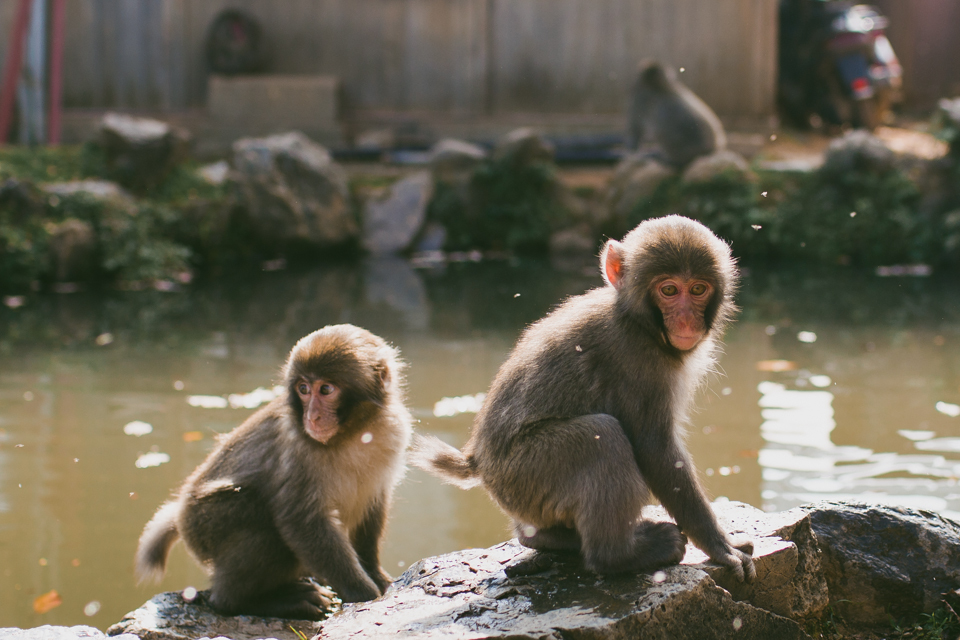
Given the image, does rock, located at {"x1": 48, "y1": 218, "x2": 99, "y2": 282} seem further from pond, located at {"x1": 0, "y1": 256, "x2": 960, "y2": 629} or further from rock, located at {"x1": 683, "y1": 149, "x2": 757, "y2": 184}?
rock, located at {"x1": 683, "y1": 149, "x2": 757, "y2": 184}

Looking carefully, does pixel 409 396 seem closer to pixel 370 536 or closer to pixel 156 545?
pixel 370 536

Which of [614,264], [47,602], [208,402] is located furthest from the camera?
[208,402]

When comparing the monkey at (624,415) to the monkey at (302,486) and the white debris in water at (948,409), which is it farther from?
the white debris in water at (948,409)

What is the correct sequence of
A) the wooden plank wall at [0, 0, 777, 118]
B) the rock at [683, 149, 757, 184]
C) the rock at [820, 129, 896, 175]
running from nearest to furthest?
the rock at [820, 129, 896, 175] < the rock at [683, 149, 757, 184] < the wooden plank wall at [0, 0, 777, 118]

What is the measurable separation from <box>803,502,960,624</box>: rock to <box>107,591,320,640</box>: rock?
5.59 ft

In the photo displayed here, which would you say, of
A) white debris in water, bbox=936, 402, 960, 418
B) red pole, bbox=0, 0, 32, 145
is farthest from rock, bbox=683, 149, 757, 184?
red pole, bbox=0, 0, 32, 145

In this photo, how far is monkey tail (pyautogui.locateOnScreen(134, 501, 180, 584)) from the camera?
340cm

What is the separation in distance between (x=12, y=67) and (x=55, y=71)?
696 mm

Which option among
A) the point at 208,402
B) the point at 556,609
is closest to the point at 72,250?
the point at 208,402

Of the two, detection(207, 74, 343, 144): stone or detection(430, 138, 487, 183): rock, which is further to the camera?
detection(207, 74, 343, 144): stone

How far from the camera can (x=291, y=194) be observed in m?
11.7

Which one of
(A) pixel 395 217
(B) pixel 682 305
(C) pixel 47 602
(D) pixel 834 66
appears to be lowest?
(C) pixel 47 602

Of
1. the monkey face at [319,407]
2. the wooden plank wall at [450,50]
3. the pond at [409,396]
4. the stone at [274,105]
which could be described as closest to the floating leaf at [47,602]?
the pond at [409,396]

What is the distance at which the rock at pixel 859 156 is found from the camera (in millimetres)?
11273
